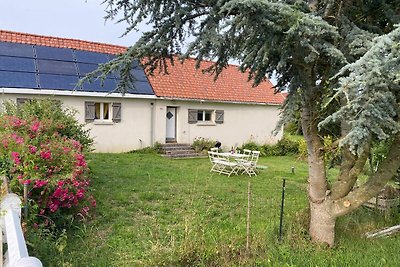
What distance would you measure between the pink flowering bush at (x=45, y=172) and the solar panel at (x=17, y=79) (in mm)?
8605

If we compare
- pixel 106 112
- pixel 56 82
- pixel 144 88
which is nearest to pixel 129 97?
pixel 144 88

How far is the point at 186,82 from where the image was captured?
65.6 ft

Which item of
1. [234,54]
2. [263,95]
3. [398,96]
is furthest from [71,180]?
[263,95]

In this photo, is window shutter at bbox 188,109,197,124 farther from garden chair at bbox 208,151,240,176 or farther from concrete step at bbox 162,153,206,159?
garden chair at bbox 208,151,240,176

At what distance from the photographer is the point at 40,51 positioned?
16234 millimetres

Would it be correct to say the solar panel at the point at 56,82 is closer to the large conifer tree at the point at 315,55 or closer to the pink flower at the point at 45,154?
the pink flower at the point at 45,154

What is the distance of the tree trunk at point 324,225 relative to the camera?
5.38 meters

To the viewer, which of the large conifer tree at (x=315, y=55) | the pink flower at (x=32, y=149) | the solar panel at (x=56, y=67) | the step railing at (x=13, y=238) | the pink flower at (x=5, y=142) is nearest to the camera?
the step railing at (x=13, y=238)

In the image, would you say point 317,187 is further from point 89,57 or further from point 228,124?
point 228,124

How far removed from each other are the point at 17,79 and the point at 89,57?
4.04 meters

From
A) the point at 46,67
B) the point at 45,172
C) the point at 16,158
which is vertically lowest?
the point at 45,172

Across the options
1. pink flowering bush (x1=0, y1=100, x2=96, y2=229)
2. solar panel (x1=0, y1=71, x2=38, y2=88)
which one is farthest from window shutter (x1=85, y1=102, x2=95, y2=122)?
pink flowering bush (x1=0, y1=100, x2=96, y2=229)

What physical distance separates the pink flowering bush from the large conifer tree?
69.6 inches

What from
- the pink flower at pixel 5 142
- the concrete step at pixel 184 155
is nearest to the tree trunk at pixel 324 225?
the pink flower at pixel 5 142
